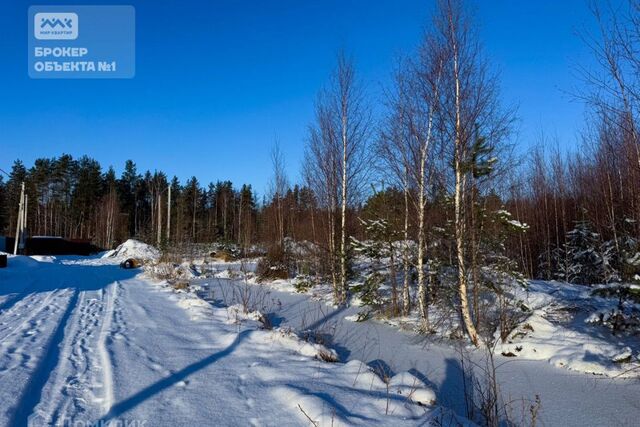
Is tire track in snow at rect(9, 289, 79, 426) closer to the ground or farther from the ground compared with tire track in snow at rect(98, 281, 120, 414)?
farther from the ground

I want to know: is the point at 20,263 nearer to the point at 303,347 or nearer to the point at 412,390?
the point at 303,347

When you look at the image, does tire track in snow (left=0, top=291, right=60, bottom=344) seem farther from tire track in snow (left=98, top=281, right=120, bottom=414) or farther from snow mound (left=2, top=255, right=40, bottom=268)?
snow mound (left=2, top=255, right=40, bottom=268)

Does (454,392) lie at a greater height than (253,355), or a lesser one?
lesser

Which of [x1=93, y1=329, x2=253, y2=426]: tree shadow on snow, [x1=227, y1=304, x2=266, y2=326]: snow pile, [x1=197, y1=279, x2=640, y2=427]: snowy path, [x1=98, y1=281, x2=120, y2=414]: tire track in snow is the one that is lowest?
[x1=197, y1=279, x2=640, y2=427]: snowy path

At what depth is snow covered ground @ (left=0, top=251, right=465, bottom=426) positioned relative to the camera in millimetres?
3188

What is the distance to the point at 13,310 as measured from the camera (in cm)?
735

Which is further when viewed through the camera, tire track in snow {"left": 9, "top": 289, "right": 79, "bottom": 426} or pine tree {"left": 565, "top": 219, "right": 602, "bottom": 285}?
pine tree {"left": 565, "top": 219, "right": 602, "bottom": 285}

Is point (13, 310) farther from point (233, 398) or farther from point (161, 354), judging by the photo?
point (233, 398)

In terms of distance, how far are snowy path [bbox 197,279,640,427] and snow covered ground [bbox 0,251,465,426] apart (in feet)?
2.64

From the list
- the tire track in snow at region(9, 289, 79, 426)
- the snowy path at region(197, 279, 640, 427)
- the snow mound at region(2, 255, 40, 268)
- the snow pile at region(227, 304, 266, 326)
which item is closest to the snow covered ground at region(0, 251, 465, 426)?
the tire track in snow at region(9, 289, 79, 426)

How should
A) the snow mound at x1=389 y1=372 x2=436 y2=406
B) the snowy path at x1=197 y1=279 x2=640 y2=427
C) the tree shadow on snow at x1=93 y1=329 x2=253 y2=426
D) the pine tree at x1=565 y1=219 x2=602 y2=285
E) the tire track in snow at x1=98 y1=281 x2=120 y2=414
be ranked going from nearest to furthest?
the tree shadow on snow at x1=93 y1=329 x2=253 y2=426
the tire track in snow at x1=98 y1=281 x2=120 y2=414
the snow mound at x1=389 y1=372 x2=436 y2=406
the snowy path at x1=197 y1=279 x2=640 y2=427
the pine tree at x1=565 y1=219 x2=602 y2=285

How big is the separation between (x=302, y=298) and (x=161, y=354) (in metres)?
7.26

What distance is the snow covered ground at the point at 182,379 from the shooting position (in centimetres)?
319

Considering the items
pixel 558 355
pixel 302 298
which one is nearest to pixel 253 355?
pixel 558 355
